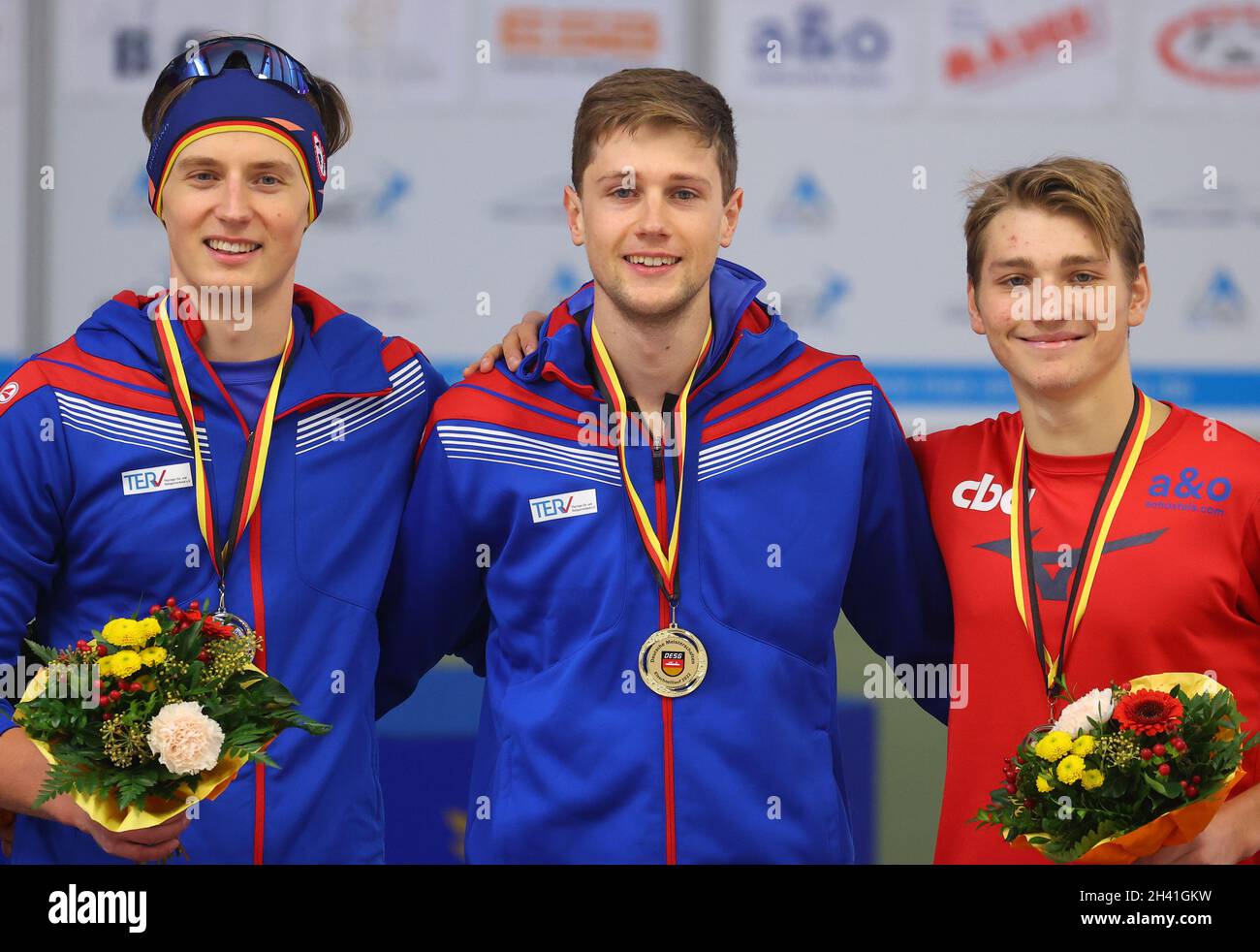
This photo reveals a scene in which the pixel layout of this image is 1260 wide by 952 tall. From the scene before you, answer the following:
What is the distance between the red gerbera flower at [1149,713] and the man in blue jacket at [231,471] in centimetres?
132

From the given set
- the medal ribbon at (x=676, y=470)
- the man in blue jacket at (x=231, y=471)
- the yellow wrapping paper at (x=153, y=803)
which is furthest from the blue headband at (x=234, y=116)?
the yellow wrapping paper at (x=153, y=803)

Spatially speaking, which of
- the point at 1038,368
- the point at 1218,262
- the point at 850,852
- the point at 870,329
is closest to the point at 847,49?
the point at 870,329

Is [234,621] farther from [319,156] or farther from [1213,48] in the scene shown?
[1213,48]

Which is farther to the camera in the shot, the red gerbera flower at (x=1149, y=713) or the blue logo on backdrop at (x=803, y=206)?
the blue logo on backdrop at (x=803, y=206)

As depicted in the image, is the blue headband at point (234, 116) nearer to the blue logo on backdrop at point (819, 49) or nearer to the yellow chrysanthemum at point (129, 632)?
the yellow chrysanthemum at point (129, 632)

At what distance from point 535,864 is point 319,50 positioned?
3.18 metres

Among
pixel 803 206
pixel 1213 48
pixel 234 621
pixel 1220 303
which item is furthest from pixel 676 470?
pixel 1213 48

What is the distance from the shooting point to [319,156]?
3.03 metres

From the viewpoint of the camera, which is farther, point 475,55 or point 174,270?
point 475,55

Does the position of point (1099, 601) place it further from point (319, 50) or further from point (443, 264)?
point (319, 50)

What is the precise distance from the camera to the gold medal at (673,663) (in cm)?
279

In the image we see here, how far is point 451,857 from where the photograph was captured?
4746 mm

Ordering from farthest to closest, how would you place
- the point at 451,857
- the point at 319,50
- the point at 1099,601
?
the point at 319,50 < the point at 451,857 < the point at 1099,601

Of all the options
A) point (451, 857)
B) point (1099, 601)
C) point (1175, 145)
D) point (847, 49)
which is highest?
point (847, 49)
